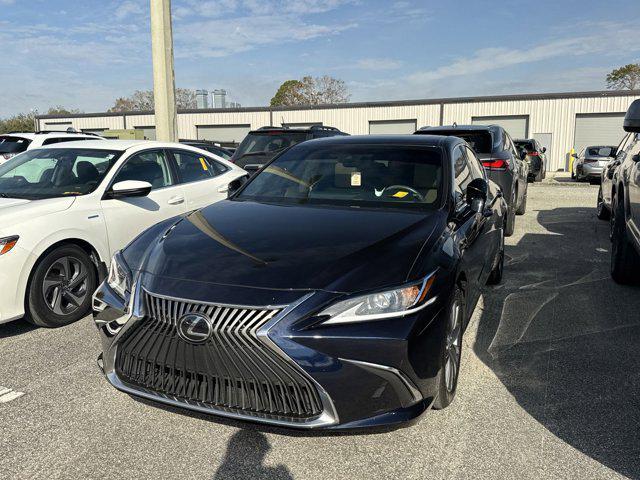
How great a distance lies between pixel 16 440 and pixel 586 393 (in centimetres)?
322

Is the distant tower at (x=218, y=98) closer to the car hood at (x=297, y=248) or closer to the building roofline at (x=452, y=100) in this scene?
the building roofline at (x=452, y=100)

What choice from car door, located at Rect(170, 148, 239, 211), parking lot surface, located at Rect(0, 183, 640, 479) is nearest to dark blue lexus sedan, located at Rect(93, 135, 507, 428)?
parking lot surface, located at Rect(0, 183, 640, 479)

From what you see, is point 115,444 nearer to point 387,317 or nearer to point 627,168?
point 387,317

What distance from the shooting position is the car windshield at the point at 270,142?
958cm

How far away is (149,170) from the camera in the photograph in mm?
5488

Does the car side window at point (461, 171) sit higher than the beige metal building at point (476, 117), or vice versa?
the beige metal building at point (476, 117)

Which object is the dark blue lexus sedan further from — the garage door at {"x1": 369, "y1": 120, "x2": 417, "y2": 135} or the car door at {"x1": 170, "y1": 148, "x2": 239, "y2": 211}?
the garage door at {"x1": 369, "y1": 120, "x2": 417, "y2": 135}

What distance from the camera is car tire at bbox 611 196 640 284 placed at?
527 centimetres

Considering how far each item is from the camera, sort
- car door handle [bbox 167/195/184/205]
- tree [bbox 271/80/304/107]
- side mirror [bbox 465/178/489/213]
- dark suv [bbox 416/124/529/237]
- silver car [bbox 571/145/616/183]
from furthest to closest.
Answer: tree [bbox 271/80/304/107]
silver car [bbox 571/145/616/183]
dark suv [bbox 416/124/529/237]
car door handle [bbox 167/195/184/205]
side mirror [bbox 465/178/489/213]

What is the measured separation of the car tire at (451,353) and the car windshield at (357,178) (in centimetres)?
77

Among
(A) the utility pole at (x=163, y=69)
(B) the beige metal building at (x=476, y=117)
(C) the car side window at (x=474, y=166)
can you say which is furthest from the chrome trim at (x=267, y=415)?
(B) the beige metal building at (x=476, y=117)

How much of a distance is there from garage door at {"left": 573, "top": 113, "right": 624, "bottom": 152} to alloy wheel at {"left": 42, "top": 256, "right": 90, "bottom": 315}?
3108 centimetres

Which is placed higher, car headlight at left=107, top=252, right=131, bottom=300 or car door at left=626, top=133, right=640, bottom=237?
car door at left=626, top=133, right=640, bottom=237

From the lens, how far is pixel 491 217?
452 cm
